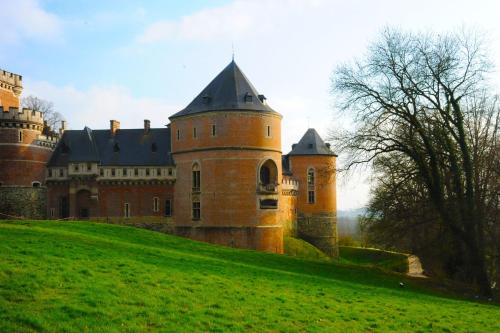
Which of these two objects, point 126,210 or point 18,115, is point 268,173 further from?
point 18,115

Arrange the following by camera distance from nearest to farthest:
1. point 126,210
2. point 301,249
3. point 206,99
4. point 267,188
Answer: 1. point 267,188
2. point 206,99
3. point 126,210
4. point 301,249

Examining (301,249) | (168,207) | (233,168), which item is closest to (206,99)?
(233,168)

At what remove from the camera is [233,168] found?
3719 centimetres

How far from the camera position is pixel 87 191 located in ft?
140

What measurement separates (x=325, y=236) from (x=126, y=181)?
20217 mm

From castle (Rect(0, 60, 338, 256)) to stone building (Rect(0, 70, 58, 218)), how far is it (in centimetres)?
8

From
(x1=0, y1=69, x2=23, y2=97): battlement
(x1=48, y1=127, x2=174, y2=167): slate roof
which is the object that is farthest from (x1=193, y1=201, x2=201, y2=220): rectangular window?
→ (x1=0, y1=69, x2=23, y2=97): battlement

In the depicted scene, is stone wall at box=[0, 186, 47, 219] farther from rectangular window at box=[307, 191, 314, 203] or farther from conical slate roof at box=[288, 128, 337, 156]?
rectangular window at box=[307, 191, 314, 203]


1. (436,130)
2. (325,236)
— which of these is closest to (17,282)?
(436,130)

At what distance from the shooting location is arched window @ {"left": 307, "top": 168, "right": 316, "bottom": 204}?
52406 millimetres

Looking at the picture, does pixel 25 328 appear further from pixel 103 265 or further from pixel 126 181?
pixel 126 181

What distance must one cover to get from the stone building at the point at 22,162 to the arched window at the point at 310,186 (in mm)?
23540

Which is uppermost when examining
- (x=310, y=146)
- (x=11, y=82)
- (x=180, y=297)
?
(x=11, y=82)

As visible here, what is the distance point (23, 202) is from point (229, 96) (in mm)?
17715
